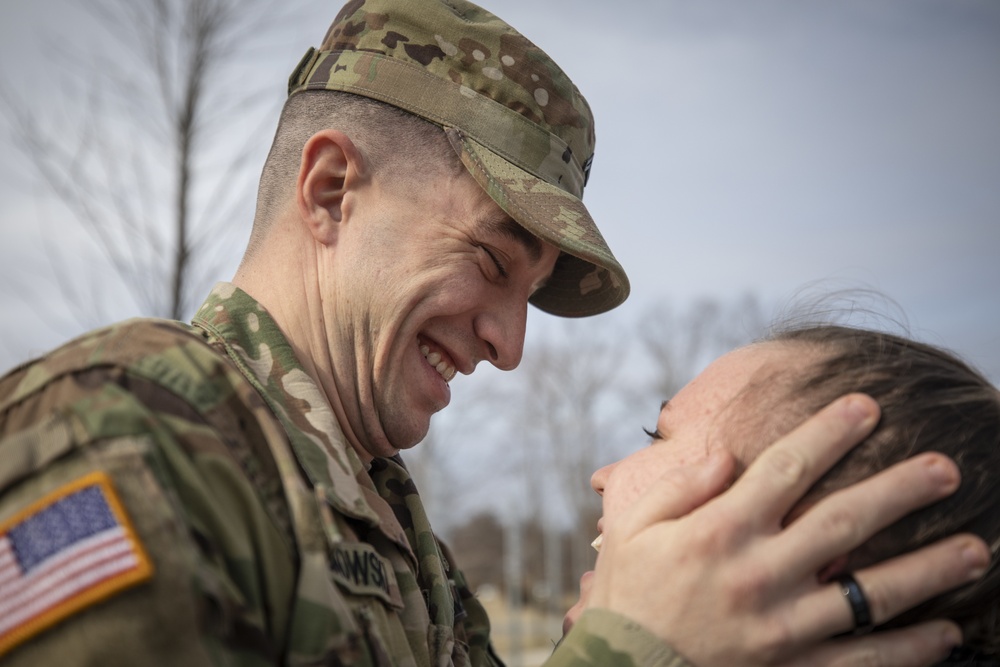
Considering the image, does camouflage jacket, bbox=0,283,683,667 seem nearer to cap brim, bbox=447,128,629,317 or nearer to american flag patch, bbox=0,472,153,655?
american flag patch, bbox=0,472,153,655

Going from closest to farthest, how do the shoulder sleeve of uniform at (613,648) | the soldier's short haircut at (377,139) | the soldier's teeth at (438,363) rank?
the shoulder sleeve of uniform at (613,648), the soldier's short haircut at (377,139), the soldier's teeth at (438,363)

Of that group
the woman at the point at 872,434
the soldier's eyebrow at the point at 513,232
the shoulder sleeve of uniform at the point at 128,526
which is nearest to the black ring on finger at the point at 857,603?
the woman at the point at 872,434

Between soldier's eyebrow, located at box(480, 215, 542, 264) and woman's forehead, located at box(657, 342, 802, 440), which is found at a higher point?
soldier's eyebrow, located at box(480, 215, 542, 264)

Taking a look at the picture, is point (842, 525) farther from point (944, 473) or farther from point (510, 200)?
point (510, 200)

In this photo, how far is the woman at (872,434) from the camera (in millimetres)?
1774

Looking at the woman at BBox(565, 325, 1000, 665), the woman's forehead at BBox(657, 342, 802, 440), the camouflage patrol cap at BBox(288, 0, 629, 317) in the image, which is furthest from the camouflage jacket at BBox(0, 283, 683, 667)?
the camouflage patrol cap at BBox(288, 0, 629, 317)

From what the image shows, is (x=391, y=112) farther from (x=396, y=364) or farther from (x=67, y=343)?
(x=67, y=343)

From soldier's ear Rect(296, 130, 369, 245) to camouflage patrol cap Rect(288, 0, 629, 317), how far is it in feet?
0.64

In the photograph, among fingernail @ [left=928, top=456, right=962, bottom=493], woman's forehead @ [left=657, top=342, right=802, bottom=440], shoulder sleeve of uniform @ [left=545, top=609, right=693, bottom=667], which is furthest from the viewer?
woman's forehead @ [left=657, top=342, right=802, bottom=440]

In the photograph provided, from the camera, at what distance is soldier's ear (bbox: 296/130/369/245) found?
8.30 feet

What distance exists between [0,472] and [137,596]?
0.30 metres

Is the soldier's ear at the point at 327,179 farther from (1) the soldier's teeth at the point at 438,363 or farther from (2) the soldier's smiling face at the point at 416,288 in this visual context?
(1) the soldier's teeth at the point at 438,363

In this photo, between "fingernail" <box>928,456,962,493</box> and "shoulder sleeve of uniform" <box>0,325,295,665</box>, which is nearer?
"shoulder sleeve of uniform" <box>0,325,295,665</box>

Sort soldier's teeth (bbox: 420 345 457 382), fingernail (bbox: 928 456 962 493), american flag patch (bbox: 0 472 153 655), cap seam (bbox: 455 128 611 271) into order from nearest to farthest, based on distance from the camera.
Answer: american flag patch (bbox: 0 472 153 655) → fingernail (bbox: 928 456 962 493) → cap seam (bbox: 455 128 611 271) → soldier's teeth (bbox: 420 345 457 382)
